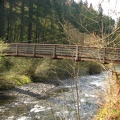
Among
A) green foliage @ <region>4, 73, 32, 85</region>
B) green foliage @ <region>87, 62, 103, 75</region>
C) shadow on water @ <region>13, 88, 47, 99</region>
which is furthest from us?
green foliage @ <region>87, 62, 103, 75</region>

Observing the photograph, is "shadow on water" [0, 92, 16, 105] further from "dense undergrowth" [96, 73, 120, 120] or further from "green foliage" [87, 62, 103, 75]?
"green foliage" [87, 62, 103, 75]

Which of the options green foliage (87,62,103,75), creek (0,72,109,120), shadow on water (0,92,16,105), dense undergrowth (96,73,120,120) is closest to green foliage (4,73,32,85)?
creek (0,72,109,120)

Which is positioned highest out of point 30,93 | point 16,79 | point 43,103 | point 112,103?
point 112,103

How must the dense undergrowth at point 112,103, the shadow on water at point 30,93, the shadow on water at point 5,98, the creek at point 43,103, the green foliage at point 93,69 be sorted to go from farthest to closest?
the green foliage at point 93,69 → the shadow on water at point 30,93 → the shadow on water at point 5,98 → the creek at point 43,103 → the dense undergrowth at point 112,103

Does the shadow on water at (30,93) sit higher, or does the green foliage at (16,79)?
the green foliage at (16,79)

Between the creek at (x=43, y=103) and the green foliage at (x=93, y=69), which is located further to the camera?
the green foliage at (x=93, y=69)

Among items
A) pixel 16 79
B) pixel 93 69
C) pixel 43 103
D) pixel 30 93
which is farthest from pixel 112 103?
pixel 93 69

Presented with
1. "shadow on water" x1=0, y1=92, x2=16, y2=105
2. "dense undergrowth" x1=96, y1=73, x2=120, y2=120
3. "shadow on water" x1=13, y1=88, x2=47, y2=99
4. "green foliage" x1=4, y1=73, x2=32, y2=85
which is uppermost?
"dense undergrowth" x1=96, y1=73, x2=120, y2=120

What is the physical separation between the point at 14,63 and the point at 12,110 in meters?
9.01

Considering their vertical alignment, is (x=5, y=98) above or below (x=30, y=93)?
above

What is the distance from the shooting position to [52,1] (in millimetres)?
41531

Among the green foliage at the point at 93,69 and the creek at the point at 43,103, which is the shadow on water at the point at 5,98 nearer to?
the creek at the point at 43,103

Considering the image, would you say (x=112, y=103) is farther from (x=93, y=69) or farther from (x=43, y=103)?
(x=93, y=69)

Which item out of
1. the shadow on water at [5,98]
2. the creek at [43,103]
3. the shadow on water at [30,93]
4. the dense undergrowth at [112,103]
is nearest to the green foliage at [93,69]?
the creek at [43,103]
